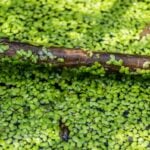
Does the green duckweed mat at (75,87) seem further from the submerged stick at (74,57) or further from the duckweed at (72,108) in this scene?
the submerged stick at (74,57)

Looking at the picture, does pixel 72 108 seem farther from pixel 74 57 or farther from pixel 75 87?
pixel 74 57

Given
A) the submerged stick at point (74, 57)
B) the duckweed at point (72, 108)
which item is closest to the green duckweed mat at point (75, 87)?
the duckweed at point (72, 108)

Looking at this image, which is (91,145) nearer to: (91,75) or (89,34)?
(91,75)

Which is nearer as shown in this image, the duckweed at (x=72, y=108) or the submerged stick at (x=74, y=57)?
the duckweed at (x=72, y=108)

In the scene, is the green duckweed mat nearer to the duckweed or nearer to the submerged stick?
the duckweed

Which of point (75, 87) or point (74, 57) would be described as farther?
point (75, 87)

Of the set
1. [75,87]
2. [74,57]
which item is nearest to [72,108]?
[75,87]

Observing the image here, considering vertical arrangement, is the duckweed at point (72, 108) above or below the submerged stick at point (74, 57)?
below

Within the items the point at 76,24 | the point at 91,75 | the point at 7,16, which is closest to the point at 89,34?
the point at 76,24
